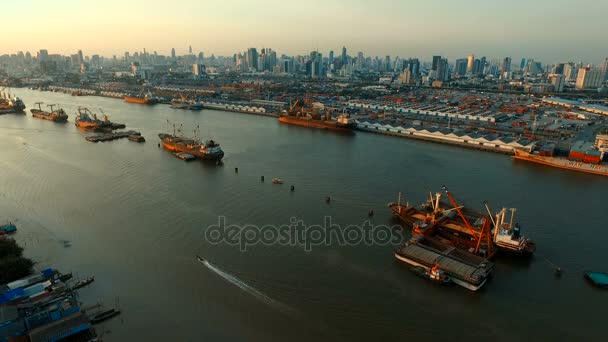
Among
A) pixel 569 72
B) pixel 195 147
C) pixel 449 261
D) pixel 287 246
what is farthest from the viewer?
pixel 569 72

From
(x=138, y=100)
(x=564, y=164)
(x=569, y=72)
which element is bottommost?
(x=564, y=164)

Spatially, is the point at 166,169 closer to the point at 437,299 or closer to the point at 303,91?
the point at 437,299

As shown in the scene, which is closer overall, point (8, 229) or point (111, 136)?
point (8, 229)

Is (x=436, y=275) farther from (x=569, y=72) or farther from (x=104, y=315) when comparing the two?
(x=569, y=72)

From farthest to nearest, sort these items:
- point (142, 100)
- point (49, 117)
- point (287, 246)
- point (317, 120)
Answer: point (142, 100) < point (49, 117) < point (317, 120) < point (287, 246)

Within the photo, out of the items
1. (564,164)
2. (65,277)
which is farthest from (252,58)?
(65,277)

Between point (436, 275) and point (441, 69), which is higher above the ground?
point (441, 69)

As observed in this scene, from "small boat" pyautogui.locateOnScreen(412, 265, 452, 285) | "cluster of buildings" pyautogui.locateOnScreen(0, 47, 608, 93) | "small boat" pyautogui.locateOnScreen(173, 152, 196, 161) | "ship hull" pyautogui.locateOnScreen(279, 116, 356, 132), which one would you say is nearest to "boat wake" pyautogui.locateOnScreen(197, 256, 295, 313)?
"small boat" pyautogui.locateOnScreen(412, 265, 452, 285)

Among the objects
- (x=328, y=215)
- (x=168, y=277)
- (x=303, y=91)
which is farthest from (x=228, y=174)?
(x=303, y=91)

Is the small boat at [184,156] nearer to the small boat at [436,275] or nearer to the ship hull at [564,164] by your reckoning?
the small boat at [436,275]
